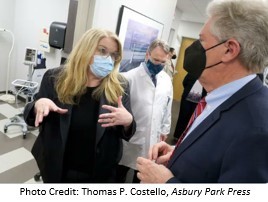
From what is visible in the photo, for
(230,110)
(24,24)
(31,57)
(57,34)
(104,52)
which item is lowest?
(31,57)

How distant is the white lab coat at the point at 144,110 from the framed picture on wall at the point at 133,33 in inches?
20.6

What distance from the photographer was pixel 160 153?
3.58 ft

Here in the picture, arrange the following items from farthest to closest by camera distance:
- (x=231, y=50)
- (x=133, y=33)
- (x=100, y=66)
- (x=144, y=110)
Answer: (x=133, y=33) → (x=144, y=110) → (x=100, y=66) → (x=231, y=50)

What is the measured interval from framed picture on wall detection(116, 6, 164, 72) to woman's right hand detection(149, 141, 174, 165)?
1.22 m

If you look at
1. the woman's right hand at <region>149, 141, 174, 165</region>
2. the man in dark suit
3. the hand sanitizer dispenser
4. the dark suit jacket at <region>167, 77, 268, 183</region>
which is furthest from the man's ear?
the hand sanitizer dispenser

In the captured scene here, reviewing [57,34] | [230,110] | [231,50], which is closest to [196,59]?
[231,50]

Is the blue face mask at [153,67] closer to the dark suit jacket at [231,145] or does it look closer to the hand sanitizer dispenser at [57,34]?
the dark suit jacket at [231,145]

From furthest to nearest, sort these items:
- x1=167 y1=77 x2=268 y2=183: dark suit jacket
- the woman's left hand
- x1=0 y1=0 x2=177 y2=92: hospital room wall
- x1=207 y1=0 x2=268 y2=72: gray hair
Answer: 1. x1=0 y1=0 x2=177 y2=92: hospital room wall
2. the woman's left hand
3. x1=207 y1=0 x2=268 y2=72: gray hair
4. x1=167 y1=77 x2=268 y2=183: dark suit jacket

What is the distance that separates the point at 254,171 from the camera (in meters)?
0.62

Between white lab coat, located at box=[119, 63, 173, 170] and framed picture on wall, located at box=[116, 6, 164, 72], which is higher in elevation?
framed picture on wall, located at box=[116, 6, 164, 72]

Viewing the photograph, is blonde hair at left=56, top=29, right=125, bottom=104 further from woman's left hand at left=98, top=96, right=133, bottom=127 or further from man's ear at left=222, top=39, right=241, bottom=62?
man's ear at left=222, top=39, right=241, bottom=62

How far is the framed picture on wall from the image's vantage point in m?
1.99

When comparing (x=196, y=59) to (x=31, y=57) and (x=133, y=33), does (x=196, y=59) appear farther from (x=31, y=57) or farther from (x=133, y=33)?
(x=31, y=57)

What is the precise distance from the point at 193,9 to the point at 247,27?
521 centimetres
